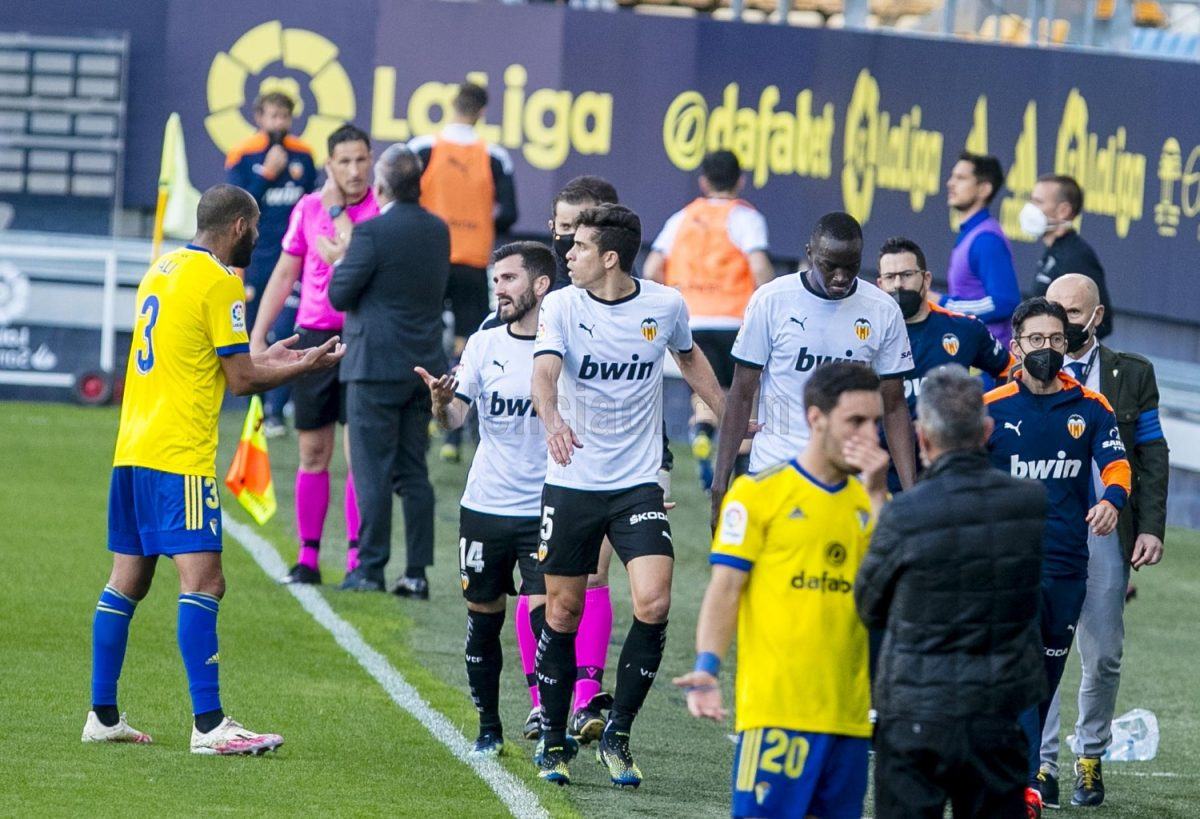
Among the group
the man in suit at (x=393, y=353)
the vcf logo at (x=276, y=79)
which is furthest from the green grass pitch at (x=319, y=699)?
the vcf logo at (x=276, y=79)

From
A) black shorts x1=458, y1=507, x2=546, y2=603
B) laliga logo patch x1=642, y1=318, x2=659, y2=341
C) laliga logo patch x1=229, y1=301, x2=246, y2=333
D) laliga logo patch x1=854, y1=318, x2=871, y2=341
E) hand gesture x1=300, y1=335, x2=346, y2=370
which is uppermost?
laliga logo patch x1=854, y1=318, x2=871, y2=341

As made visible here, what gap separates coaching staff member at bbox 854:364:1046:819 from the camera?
5.41 metres

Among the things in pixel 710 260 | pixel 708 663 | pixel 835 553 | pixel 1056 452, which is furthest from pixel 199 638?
pixel 710 260

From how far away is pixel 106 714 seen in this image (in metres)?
7.93

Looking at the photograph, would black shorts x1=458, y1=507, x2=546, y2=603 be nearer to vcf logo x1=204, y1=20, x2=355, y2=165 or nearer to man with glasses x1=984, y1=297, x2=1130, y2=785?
man with glasses x1=984, y1=297, x2=1130, y2=785

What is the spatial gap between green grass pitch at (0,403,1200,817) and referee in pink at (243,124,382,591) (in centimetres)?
46

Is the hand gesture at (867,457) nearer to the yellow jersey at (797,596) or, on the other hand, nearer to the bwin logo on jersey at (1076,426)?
the yellow jersey at (797,596)

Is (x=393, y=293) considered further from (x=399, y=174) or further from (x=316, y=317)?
(x=316, y=317)

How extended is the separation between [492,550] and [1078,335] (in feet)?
7.54

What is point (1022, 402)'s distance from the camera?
7.60 meters

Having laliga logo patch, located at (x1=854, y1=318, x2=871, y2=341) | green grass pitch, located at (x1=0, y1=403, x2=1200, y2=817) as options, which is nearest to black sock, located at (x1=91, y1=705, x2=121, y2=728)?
green grass pitch, located at (x1=0, y1=403, x2=1200, y2=817)

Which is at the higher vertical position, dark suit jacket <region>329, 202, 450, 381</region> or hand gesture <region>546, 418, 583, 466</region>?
dark suit jacket <region>329, 202, 450, 381</region>

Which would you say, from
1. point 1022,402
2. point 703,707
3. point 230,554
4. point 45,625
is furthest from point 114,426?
point 703,707

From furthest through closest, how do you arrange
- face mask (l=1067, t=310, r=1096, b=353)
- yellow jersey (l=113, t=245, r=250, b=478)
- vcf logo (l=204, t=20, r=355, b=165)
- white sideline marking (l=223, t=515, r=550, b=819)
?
vcf logo (l=204, t=20, r=355, b=165) < face mask (l=1067, t=310, r=1096, b=353) < yellow jersey (l=113, t=245, r=250, b=478) < white sideline marking (l=223, t=515, r=550, b=819)
